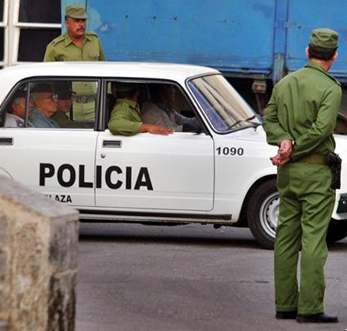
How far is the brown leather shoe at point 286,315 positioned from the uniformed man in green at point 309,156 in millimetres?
73

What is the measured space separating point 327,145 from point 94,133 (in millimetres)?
3693

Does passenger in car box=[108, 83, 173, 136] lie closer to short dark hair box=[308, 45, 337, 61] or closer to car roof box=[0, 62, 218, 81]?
car roof box=[0, 62, 218, 81]

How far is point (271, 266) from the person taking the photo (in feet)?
36.3

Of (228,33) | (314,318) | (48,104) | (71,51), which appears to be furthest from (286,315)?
(228,33)

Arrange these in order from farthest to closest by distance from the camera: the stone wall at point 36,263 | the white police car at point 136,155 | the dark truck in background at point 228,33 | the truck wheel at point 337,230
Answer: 1. the dark truck in background at point 228,33
2. the truck wheel at point 337,230
3. the white police car at point 136,155
4. the stone wall at point 36,263

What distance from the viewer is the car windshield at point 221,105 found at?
12.0 metres

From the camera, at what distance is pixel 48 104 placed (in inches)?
480

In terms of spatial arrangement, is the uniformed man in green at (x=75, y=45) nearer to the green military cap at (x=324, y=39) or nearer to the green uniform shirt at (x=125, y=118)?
the green uniform shirt at (x=125, y=118)

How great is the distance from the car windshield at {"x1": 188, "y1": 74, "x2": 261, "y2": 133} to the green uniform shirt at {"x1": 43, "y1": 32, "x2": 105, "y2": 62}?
5.03 ft

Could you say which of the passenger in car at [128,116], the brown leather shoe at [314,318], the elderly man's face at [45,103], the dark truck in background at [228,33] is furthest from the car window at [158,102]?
the dark truck in background at [228,33]

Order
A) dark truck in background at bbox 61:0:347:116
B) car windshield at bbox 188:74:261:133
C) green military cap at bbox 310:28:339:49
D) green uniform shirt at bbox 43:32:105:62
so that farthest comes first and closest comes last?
dark truck in background at bbox 61:0:347:116, green uniform shirt at bbox 43:32:105:62, car windshield at bbox 188:74:261:133, green military cap at bbox 310:28:339:49

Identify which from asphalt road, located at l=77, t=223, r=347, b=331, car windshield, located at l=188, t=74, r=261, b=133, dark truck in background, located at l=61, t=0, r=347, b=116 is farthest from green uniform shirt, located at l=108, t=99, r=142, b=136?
dark truck in background, located at l=61, t=0, r=347, b=116

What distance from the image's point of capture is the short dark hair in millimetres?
8703

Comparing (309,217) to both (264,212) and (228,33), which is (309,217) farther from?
(228,33)
